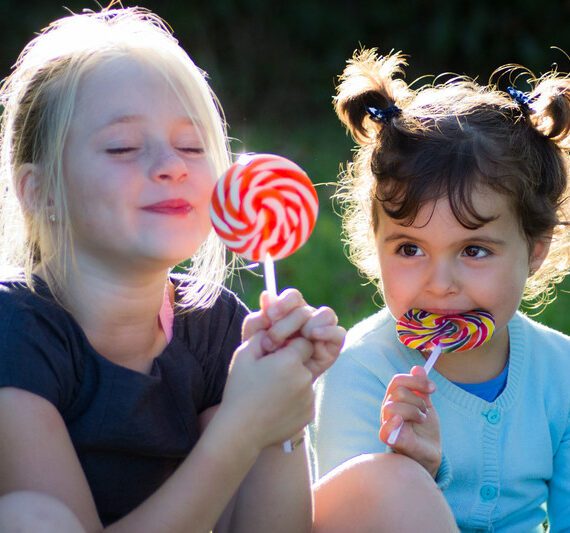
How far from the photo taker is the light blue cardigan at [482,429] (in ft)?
9.04

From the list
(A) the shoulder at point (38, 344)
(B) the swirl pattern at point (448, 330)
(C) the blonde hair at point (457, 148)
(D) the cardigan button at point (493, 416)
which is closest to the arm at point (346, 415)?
(B) the swirl pattern at point (448, 330)

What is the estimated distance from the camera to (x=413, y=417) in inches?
97.3

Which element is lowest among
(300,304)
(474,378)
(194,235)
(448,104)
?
(474,378)

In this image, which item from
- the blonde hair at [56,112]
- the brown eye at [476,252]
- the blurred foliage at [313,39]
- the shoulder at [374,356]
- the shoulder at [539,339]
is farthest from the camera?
the blurred foliage at [313,39]

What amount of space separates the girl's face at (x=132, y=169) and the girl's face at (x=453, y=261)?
618mm

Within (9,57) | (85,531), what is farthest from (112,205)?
(9,57)

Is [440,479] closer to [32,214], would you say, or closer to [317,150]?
[32,214]

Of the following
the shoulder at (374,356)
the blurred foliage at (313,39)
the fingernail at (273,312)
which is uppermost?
the blurred foliage at (313,39)

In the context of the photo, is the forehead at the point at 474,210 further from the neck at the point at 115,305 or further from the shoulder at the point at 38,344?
the shoulder at the point at 38,344

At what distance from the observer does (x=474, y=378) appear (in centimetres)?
290

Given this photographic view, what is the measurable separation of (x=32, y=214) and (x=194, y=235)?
0.40 meters

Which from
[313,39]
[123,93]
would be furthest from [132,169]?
[313,39]

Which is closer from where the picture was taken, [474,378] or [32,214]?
[32,214]

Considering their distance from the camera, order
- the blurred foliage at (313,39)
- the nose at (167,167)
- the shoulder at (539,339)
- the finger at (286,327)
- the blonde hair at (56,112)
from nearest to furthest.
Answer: the finger at (286,327) → the nose at (167,167) → the blonde hair at (56,112) → the shoulder at (539,339) → the blurred foliage at (313,39)
